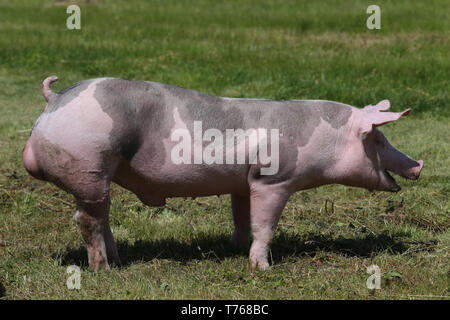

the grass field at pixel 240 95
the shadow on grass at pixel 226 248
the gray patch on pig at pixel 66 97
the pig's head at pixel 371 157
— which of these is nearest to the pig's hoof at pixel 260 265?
the grass field at pixel 240 95

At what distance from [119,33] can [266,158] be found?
820cm

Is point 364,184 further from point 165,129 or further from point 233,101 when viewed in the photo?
point 165,129

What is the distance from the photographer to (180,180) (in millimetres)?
4035

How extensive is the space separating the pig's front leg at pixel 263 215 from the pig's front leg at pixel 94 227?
0.84 meters

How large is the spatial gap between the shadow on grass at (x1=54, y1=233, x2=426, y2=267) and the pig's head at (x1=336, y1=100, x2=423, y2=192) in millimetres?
488

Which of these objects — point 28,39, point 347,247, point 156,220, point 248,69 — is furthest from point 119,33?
point 347,247

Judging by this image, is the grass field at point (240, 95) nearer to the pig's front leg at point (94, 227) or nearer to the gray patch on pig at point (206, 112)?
the pig's front leg at point (94, 227)

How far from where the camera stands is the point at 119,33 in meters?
11.8

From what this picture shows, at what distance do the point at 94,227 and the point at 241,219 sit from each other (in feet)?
3.36

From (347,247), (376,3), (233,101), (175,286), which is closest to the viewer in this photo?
(175,286)

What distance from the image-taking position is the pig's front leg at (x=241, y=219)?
459 centimetres

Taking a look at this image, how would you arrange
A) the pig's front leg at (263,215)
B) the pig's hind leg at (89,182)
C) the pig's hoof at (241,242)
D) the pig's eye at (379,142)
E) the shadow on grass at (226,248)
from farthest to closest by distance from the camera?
the pig's hoof at (241,242) → the shadow on grass at (226,248) → the pig's eye at (379,142) → the pig's front leg at (263,215) → the pig's hind leg at (89,182)

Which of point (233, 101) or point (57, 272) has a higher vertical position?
point (233, 101)

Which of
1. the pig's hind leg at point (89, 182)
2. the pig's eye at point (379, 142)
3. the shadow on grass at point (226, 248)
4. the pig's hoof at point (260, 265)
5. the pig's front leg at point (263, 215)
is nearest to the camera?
the pig's hind leg at point (89, 182)
